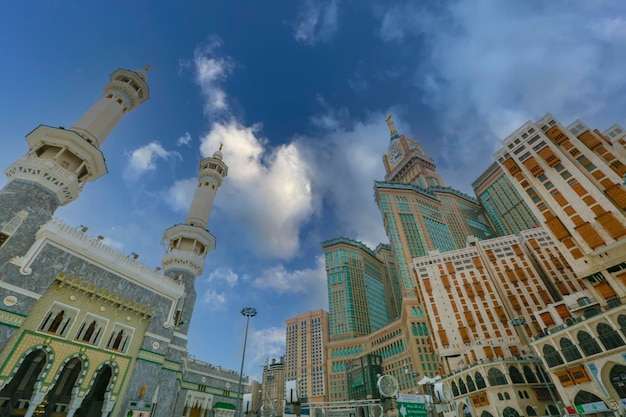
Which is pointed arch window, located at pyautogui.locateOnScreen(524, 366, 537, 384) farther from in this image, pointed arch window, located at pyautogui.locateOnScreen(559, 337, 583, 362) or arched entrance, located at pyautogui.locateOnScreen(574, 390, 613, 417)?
pointed arch window, located at pyautogui.locateOnScreen(559, 337, 583, 362)

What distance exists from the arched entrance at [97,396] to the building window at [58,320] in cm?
449

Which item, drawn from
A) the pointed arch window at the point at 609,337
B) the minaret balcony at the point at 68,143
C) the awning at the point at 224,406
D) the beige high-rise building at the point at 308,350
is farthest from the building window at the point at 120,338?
the beige high-rise building at the point at 308,350

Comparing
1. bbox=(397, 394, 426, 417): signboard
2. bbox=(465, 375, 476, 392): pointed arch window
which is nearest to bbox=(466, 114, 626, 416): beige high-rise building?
bbox=(465, 375, 476, 392): pointed arch window

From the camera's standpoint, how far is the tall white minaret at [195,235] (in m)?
36.2

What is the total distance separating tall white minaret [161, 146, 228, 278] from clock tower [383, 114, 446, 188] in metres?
138

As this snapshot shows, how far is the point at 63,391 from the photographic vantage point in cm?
2392

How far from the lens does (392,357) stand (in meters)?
100

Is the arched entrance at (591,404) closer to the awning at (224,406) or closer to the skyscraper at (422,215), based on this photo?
the awning at (224,406)

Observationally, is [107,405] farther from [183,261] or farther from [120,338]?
[183,261]

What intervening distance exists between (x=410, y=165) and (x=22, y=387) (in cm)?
18036

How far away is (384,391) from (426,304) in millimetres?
66223

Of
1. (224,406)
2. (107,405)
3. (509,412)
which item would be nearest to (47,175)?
(107,405)

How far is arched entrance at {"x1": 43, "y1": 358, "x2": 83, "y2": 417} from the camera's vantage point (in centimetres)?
2283

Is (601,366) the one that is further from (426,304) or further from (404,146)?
(404,146)
